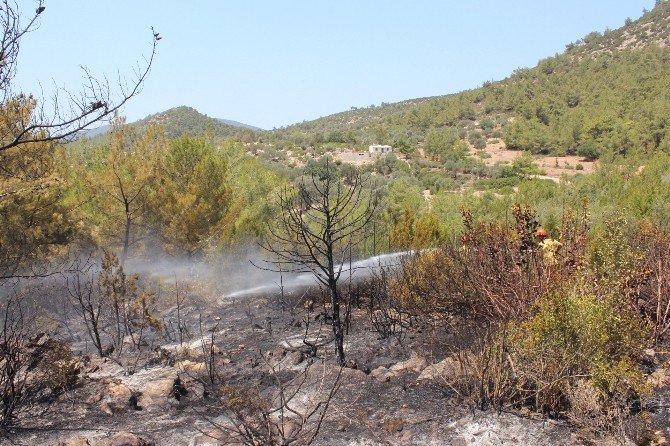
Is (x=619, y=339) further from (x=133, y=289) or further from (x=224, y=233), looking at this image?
(x=224, y=233)

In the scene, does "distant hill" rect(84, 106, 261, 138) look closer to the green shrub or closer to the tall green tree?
the tall green tree

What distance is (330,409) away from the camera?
20.9 feet

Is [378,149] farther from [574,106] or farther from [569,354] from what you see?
[569,354]

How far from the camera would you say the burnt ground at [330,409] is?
18.6ft

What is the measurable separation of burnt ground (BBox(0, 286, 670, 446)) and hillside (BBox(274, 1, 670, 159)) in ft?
141

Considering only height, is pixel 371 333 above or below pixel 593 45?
below

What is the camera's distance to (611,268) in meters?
7.26

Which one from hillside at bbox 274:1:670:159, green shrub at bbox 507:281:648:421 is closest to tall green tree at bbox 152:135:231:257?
green shrub at bbox 507:281:648:421

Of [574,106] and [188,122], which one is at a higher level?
[188,122]

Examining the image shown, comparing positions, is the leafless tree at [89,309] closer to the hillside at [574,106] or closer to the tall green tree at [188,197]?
the tall green tree at [188,197]

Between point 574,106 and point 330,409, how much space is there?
225 feet

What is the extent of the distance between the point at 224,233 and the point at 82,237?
14.5 feet

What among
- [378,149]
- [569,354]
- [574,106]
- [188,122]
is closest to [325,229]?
[569,354]

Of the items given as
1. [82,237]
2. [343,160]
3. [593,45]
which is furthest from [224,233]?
[593,45]
